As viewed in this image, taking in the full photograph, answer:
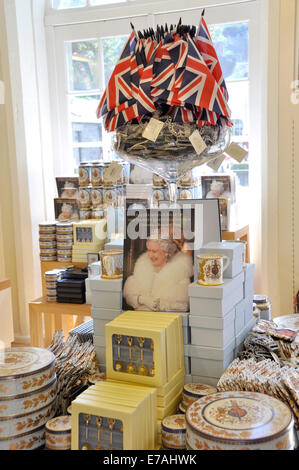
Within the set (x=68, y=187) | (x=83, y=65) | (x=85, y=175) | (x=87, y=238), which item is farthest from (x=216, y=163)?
(x=83, y=65)

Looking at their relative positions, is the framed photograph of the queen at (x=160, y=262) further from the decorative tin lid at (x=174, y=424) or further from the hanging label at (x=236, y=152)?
the hanging label at (x=236, y=152)

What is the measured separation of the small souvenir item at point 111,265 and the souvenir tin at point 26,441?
0.47 metres

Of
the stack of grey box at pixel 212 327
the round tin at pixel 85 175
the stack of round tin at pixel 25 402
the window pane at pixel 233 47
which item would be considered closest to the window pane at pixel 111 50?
the window pane at pixel 233 47

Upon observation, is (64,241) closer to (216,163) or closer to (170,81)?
(216,163)

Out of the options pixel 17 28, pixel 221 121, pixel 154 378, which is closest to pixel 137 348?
A: pixel 154 378

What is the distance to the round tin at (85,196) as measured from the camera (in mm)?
3248

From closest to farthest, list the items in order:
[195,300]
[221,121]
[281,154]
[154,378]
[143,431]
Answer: [143,431] → [154,378] → [195,300] → [221,121] → [281,154]

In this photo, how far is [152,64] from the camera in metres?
1.32

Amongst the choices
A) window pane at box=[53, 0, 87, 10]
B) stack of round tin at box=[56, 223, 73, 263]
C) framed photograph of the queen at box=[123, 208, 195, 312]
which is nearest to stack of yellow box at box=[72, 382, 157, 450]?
framed photograph of the queen at box=[123, 208, 195, 312]

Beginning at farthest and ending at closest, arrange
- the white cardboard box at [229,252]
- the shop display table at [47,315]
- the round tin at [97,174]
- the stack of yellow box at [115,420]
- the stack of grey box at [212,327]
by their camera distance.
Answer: the round tin at [97,174] → the shop display table at [47,315] → the white cardboard box at [229,252] → the stack of grey box at [212,327] → the stack of yellow box at [115,420]

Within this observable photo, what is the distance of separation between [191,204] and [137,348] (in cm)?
51

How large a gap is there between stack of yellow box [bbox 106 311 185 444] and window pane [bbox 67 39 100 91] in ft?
9.30
